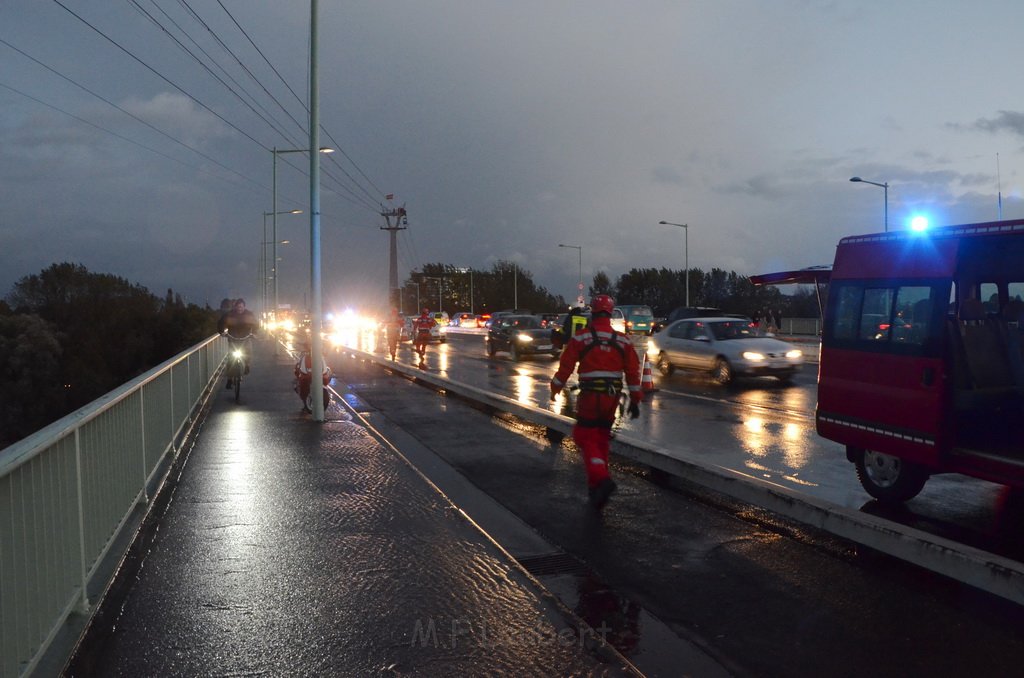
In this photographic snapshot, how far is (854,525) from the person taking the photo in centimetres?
586

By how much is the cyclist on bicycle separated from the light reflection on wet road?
5299 mm

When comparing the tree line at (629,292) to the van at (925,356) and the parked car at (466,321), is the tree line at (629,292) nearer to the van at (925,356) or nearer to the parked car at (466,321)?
the parked car at (466,321)

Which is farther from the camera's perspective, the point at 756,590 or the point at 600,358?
the point at 600,358

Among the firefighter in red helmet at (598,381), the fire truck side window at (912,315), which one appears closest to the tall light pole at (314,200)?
the firefighter in red helmet at (598,381)

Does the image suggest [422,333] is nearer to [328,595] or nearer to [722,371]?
[722,371]

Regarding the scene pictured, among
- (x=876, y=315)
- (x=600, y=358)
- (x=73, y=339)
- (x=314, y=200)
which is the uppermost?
(x=314, y=200)

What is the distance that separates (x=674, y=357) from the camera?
20609mm

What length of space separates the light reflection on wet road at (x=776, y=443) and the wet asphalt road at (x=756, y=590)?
1.13 m

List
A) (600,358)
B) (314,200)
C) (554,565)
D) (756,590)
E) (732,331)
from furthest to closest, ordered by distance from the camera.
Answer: (732,331)
(314,200)
(600,358)
(554,565)
(756,590)

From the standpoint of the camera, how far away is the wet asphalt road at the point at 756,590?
4.18 meters

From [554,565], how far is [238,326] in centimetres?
1298

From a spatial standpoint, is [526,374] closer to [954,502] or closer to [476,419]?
[476,419]

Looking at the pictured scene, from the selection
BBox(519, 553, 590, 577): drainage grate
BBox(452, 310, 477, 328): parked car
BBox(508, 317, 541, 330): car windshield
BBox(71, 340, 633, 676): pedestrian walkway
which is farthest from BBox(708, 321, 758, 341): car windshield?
BBox(452, 310, 477, 328): parked car

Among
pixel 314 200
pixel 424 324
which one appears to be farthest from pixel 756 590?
pixel 424 324
